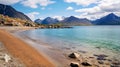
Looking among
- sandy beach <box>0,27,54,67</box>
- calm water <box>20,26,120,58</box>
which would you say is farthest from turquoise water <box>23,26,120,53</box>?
sandy beach <box>0,27,54,67</box>

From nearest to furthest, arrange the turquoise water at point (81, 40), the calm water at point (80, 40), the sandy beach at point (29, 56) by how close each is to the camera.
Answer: the sandy beach at point (29, 56) < the calm water at point (80, 40) < the turquoise water at point (81, 40)

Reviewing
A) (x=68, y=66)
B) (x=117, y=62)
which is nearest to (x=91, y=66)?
(x=68, y=66)

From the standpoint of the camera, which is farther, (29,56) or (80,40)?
(80,40)

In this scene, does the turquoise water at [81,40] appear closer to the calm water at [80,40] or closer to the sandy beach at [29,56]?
the calm water at [80,40]

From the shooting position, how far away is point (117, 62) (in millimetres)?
25844

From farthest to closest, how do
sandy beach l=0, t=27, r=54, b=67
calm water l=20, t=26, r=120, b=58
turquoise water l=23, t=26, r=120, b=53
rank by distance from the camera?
turquoise water l=23, t=26, r=120, b=53 < calm water l=20, t=26, r=120, b=58 < sandy beach l=0, t=27, r=54, b=67

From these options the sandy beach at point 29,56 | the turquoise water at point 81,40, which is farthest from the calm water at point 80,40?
the sandy beach at point 29,56

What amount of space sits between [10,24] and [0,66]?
Answer: 177159 mm

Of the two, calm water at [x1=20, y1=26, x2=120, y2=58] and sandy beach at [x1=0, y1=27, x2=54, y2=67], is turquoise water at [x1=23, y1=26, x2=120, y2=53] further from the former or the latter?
sandy beach at [x1=0, y1=27, x2=54, y2=67]

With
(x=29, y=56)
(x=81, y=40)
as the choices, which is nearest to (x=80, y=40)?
(x=81, y=40)

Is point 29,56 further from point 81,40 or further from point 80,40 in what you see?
point 81,40

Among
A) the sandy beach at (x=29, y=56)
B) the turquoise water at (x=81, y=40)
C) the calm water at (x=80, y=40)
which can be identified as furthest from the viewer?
the turquoise water at (x=81, y=40)

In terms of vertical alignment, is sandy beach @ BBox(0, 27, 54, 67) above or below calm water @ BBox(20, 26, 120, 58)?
above

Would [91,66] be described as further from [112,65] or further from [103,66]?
[112,65]
